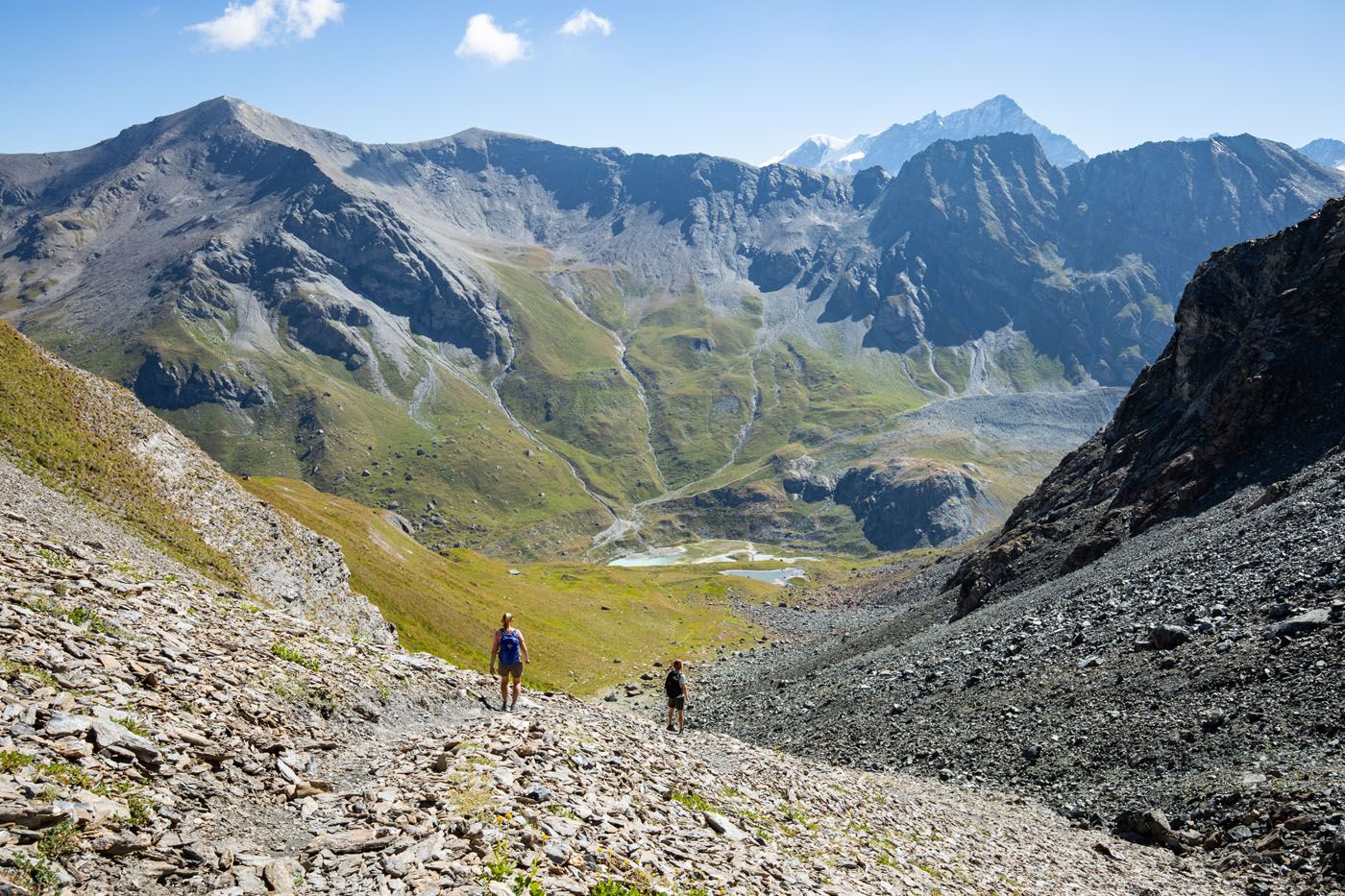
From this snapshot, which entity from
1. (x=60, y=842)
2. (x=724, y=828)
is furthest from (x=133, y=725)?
(x=724, y=828)

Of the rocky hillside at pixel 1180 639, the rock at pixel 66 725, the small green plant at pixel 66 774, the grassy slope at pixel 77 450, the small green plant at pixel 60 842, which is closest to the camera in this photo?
the small green plant at pixel 60 842

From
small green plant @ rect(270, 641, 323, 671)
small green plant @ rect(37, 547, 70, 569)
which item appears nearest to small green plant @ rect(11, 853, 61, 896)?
small green plant @ rect(270, 641, 323, 671)

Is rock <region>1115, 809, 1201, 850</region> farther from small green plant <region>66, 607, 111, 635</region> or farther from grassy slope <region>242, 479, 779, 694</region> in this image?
grassy slope <region>242, 479, 779, 694</region>

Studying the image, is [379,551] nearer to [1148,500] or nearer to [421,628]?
[421,628]

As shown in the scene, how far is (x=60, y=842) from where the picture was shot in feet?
41.8

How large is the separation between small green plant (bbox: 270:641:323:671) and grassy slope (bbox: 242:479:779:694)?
55.1m

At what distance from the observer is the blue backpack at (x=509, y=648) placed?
30156 millimetres

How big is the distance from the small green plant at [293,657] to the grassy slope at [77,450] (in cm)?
2398

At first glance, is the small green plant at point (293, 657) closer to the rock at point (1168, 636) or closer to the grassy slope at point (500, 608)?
the rock at point (1168, 636)

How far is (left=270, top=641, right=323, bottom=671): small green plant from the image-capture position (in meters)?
24.8

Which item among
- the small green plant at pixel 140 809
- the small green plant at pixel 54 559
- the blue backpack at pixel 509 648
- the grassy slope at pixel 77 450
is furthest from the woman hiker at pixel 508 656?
the grassy slope at pixel 77 450

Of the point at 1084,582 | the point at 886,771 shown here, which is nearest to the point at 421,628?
the point at 886,771

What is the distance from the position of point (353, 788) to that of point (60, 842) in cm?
656

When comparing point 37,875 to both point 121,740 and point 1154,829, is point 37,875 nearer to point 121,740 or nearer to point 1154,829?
point 121,740
